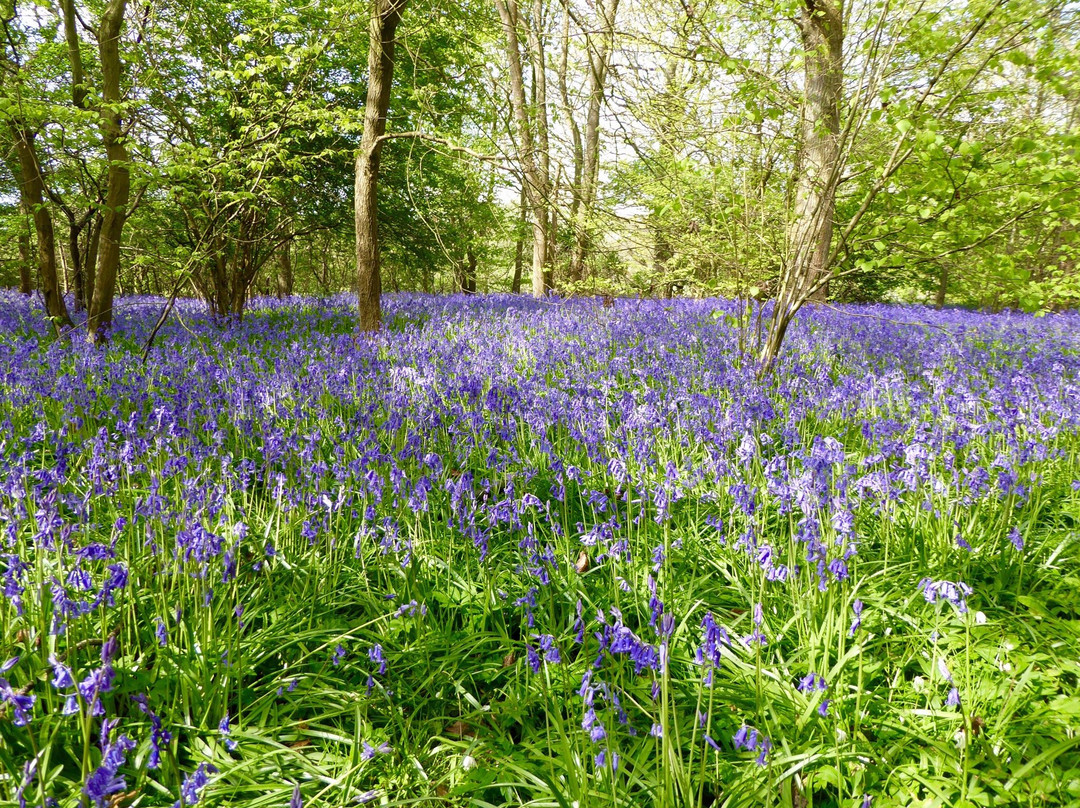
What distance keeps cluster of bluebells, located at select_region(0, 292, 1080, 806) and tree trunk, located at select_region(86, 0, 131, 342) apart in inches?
51.9

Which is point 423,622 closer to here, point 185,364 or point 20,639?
point 20,639

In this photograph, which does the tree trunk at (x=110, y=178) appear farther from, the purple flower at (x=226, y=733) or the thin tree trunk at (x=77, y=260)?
the purple flower at (x=226, y=733)

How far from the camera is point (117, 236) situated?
23.9 feet

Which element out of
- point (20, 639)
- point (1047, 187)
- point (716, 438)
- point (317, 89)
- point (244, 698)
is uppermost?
point (317, 89)

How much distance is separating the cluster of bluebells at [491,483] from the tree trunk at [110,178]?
4.32 ft

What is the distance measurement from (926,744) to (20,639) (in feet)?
10.2

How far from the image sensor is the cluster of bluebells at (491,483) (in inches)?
72.4

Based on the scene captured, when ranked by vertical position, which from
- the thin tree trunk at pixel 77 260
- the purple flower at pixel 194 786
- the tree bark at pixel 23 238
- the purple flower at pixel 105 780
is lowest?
the purple flower at pixel 194 786

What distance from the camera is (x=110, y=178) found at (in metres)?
6.99

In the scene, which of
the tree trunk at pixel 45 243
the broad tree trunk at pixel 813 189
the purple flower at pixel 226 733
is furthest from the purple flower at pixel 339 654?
the tree trunk at pixel 45 243

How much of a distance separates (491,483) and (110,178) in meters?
6.91

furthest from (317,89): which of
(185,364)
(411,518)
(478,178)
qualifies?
(411,518)

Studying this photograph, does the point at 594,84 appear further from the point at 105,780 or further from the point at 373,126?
the point at 105,780

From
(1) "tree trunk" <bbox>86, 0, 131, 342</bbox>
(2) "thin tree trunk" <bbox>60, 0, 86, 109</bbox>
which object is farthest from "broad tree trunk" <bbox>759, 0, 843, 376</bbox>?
(2) "thin tree trunk" <bbox>60, 0, 86, 109</bbox>
